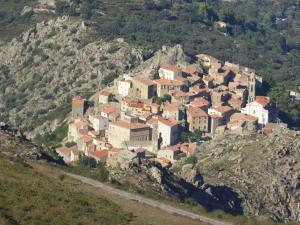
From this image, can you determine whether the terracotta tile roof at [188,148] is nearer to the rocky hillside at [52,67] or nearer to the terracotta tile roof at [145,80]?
the terracotta tile roof at [145,80]

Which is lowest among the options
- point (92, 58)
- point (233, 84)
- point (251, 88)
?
point (92, 58)

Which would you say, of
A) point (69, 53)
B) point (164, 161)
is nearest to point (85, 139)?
point (164, 161)

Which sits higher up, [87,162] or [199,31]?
[87,162]

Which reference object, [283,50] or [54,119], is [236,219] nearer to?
[54,119]

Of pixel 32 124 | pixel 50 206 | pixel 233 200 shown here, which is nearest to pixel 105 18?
pixel 32 124

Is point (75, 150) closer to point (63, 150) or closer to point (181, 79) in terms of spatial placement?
point (63, 150)

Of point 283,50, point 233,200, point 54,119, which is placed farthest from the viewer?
point 283,50
